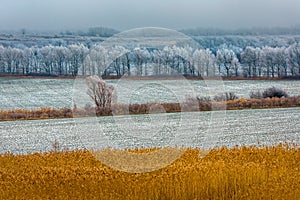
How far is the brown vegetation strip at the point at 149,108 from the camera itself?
38406mm

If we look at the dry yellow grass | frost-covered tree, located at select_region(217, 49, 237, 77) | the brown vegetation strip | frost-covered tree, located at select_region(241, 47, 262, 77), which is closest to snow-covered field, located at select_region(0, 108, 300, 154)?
the brown vegetation strip

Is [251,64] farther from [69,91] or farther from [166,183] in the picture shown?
[166,183]

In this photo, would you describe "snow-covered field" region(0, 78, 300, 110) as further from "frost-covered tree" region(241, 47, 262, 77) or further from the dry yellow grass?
the dry yellow grass

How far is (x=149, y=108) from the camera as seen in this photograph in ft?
139

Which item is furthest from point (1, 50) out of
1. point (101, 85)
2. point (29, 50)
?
point (101, 85)

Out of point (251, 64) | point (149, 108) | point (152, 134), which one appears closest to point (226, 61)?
point (251, 64)

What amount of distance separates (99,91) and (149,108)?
3.50 meters

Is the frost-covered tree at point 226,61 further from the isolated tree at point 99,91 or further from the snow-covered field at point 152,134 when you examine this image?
the snow-covered field at point 152,134

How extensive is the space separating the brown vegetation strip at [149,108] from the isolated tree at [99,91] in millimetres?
1109

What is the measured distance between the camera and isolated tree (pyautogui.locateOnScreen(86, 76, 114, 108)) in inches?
1627

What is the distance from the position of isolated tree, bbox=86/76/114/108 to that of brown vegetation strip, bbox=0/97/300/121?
1.11 m

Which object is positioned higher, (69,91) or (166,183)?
(166,183)

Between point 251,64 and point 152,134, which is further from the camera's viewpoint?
point 251,64

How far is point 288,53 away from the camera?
81.6m
